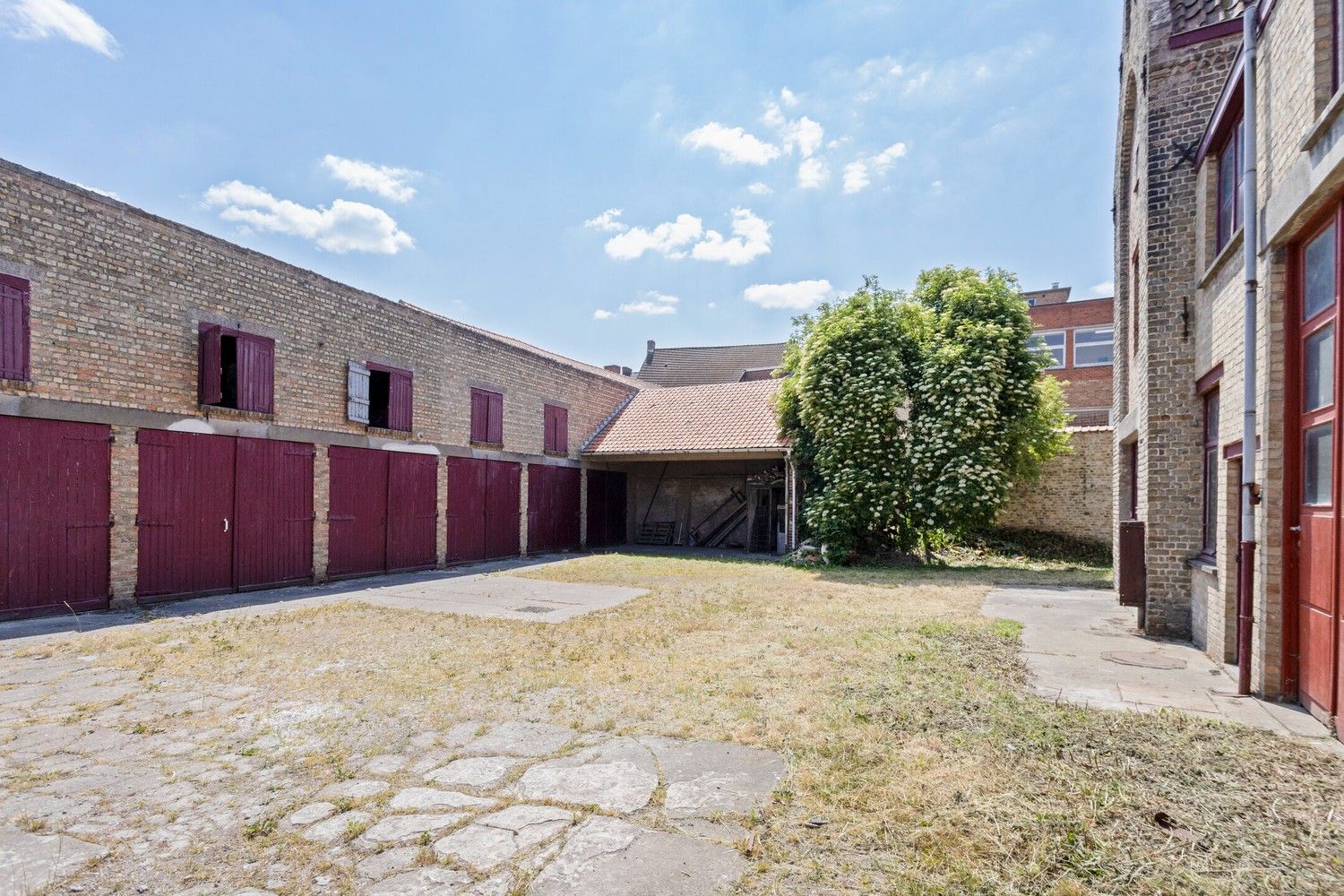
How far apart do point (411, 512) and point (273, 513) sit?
2803 millimetres

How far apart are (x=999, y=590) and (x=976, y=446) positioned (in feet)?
12.4

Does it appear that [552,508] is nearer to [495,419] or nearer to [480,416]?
[495,419]

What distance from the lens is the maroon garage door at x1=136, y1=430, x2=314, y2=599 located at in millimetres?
8883

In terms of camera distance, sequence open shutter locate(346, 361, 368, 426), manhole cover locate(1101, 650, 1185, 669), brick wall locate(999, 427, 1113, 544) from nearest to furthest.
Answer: manhole cover locate(1101, 650, 1185, 669) < open shutter locate(346, 361, 368, 426) < brick wall locate(999, 427, 1113, 544)

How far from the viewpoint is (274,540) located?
34.2 ft

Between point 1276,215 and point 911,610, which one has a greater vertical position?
point 1276,215

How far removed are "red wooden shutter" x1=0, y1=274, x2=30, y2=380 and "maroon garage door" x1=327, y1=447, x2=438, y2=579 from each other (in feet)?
14.0

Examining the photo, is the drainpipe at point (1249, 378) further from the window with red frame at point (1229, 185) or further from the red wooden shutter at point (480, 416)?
the red wooden shutter at point (480, 416)

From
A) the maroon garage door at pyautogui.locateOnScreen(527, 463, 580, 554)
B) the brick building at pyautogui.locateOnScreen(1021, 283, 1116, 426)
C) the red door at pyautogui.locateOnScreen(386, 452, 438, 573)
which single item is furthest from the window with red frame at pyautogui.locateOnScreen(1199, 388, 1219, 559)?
the brick building at pyautogui.locateOnScreen(1021, 283, 1116, 426)

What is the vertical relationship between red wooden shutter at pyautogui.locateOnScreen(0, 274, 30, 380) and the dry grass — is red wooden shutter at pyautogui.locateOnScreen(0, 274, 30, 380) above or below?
above

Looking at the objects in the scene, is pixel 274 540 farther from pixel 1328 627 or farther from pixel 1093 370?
pixel 1093 370

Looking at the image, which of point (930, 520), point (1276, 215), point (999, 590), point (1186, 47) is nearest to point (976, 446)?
point (930, 520)

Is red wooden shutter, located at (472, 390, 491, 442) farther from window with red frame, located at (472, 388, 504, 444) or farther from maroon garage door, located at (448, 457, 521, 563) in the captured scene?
maroon garage door, located at (448, 457, 521, 563)

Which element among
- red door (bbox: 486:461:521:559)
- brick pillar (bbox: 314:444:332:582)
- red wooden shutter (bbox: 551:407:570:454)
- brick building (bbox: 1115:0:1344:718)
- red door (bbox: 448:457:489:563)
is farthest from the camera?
red wooden shutter (bbox: 551:407:570:454)
